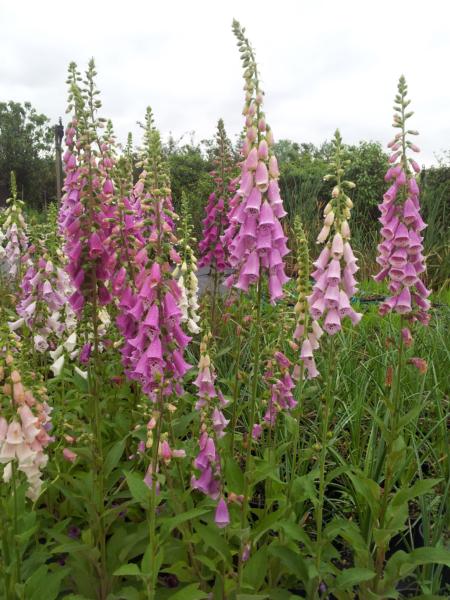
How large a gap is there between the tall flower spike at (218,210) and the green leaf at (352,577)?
10.1 ft

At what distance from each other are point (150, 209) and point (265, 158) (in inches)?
21.0

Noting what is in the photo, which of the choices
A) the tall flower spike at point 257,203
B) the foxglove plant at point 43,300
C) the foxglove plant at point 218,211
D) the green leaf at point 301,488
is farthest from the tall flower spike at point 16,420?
the foxglove plant at point 218,211

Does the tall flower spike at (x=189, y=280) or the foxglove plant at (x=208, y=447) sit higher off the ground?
the tall flower spike at (x=189, y=280)

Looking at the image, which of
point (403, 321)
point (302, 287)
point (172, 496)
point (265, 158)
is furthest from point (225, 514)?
Result: point (265, 158)

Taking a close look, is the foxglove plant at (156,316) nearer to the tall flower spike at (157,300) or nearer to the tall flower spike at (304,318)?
the tall flower spike at (157,300)

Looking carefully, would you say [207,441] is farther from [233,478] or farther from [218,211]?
[218,211]

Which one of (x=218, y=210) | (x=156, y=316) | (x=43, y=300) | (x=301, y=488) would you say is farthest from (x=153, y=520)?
(x=218, y=210)

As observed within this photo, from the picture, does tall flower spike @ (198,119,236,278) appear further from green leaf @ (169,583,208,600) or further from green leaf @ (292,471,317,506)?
green leaf @ (169,583,208,600)

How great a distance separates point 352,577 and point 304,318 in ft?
4.08

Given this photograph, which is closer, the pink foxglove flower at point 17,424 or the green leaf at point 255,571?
the pink foxglove flower at point 17,424

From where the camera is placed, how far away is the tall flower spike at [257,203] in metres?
2.22

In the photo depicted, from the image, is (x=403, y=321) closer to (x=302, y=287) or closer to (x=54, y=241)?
(x=302, y=287)

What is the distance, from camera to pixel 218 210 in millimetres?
5117

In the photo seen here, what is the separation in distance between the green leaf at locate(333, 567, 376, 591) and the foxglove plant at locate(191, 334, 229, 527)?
0.59 meters
